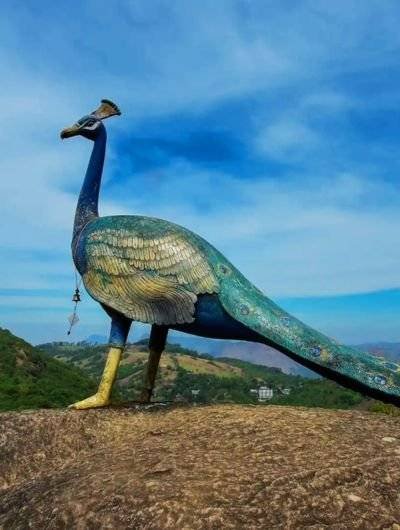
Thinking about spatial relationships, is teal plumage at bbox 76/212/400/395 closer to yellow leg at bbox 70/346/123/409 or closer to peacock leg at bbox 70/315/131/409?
peacock leg at bbox 70/315/131/409

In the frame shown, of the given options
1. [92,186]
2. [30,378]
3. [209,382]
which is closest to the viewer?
[92,186]

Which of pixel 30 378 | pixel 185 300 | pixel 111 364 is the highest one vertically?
pixel 185 300

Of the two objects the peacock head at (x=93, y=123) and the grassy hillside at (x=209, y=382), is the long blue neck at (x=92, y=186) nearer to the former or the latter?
A: the peacock head at (x=93, y=123)

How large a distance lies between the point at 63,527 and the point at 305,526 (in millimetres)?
2272

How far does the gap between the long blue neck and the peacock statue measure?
0.52 metres

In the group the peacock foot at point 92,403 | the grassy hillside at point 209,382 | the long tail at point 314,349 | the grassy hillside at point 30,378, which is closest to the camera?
the long tail at point 314,349

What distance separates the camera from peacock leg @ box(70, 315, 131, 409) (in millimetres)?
9344

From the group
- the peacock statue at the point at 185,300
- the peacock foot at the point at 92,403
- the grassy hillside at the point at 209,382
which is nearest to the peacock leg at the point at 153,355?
the peacock statue at the point at 185,300

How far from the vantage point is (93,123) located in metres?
10.4

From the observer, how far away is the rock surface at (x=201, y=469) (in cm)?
602

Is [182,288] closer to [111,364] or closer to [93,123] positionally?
[111,364]

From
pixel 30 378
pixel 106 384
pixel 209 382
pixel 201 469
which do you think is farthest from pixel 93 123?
pixel 209 382

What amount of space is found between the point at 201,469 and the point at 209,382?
8579 cm

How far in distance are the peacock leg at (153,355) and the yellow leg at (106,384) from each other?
0.78 meters
